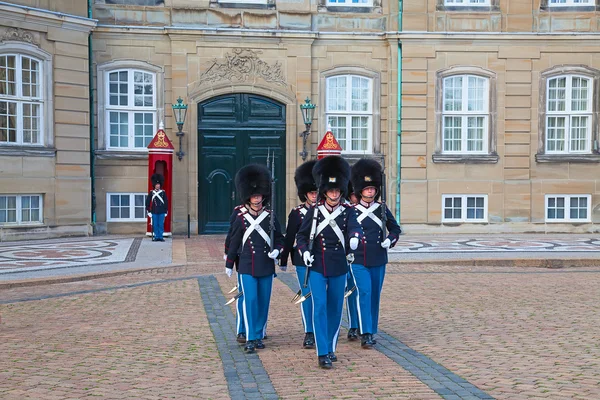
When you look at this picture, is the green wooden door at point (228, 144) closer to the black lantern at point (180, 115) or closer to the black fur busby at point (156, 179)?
the black lantern at point (180, 115)

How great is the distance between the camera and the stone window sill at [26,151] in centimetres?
2088

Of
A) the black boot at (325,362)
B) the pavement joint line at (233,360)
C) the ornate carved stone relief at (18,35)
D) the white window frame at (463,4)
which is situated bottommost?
the pavement joint line at (233,360)

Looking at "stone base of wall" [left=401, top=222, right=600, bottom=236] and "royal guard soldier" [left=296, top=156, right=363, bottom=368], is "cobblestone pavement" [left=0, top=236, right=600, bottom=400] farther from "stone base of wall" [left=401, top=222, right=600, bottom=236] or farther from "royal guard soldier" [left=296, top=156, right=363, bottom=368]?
"stone base of wall" [left=401, top=222, right=600, bottom=236]

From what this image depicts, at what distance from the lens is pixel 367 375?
7805 millimetres

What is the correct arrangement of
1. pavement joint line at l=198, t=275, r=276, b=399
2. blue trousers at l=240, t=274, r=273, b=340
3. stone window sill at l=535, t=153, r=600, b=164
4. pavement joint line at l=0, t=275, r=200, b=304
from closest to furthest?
pavement joint line at l=198, t=275, r=276, b=399 < blue trousers at l=240, t=274, r=273, b=340 < pavement joint line at l=0, t=275, r=200, b=304 < stone window sill at l=535, t=153, r=600, b=164

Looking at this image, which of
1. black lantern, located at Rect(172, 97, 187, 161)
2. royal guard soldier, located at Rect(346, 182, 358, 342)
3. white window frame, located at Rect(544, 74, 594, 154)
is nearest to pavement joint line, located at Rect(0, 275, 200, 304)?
royal guard soldier, located at Rect(346, 182, 358, 342)

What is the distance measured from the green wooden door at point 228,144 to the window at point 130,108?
129 centimetres

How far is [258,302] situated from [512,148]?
16.1m

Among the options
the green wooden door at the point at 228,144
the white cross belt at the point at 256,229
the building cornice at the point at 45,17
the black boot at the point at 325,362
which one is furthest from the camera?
the green wooden door at the point at 228,144

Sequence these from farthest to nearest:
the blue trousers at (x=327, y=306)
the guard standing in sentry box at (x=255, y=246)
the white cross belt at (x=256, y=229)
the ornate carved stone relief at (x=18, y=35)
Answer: the ornate carved stone relief at (x=18, y=35), the white cross belt at (x=256, y=229), the guard standing in sentry box at (x=255, y=246), the blue trousers at (x=327, y=306)

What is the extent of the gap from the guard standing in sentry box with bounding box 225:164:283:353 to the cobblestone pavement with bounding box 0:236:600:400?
1.38ft

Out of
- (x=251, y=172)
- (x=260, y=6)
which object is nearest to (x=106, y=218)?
(x=260, y=6)

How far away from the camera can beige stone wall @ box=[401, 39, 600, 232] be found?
23906 mm

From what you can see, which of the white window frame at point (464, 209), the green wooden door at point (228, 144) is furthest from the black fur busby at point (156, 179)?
the white window frame at point (464, 209)
